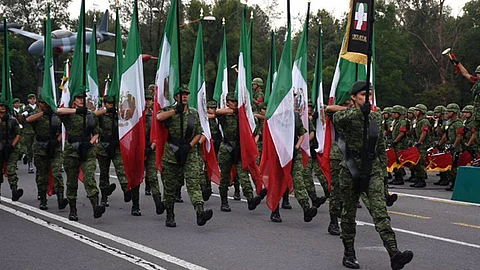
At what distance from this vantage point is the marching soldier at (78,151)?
10055mm

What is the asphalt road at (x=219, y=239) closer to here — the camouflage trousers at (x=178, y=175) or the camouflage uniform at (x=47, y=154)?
the camouflage uniform at (x=47, y=154)

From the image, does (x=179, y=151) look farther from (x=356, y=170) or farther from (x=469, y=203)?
(x=469, y=203)

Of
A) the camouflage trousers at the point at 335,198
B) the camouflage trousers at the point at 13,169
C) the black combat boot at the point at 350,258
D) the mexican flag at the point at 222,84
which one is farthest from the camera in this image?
the mexican flag at the point at 222,84

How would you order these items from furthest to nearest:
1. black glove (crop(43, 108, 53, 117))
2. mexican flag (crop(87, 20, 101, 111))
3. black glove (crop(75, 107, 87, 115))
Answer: mexican flag (crop(87, 20, 101, 111))
black glove (crop(43, 108, 53, 117))
black glove (crop(75, 107, 87, 115))

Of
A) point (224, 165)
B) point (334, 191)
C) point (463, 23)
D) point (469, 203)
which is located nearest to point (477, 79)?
point (469, 203)

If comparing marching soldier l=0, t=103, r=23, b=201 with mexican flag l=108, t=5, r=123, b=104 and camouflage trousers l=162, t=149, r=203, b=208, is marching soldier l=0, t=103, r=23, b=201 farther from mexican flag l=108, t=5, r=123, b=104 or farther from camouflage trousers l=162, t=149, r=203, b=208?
camouflage trousers l=162, t=149, r=203, b=208

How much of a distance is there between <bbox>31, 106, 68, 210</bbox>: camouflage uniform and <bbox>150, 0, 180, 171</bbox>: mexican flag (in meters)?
2.14

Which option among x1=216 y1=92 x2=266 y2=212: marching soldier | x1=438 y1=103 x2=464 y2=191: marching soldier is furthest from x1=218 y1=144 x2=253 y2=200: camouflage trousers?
x1=438 y1=103 x2=464 y2=191: marching soldier

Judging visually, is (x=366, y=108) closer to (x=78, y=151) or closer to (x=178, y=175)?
(x=178, y=175)

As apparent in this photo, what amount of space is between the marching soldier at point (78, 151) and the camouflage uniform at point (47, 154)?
1.14 metres

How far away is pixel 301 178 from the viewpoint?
1008cm

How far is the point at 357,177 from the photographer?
679 cm

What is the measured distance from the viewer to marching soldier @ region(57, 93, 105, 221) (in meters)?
10.1

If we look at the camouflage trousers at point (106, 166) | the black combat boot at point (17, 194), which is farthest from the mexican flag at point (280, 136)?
the black combat boot at point (17, 194)
